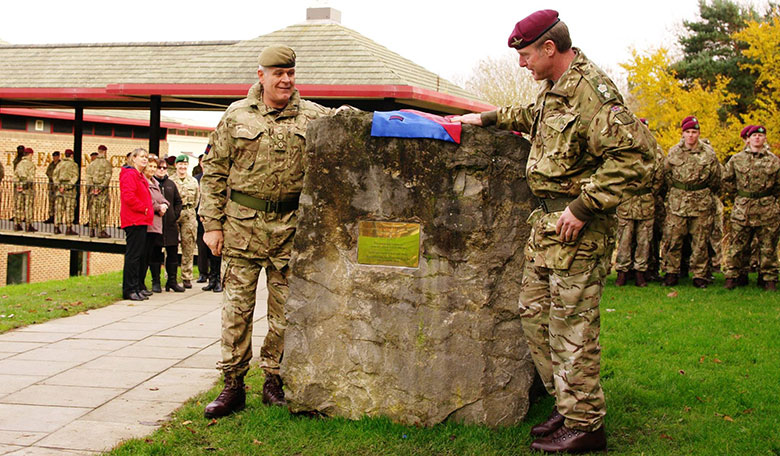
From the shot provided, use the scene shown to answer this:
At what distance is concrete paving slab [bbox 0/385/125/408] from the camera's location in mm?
5082

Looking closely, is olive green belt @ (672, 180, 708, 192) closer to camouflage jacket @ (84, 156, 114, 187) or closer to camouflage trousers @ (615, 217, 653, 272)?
camouflage trousers @ (615, 217, 653, 272)

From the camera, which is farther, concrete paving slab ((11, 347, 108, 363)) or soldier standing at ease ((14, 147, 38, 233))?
soldier standing at ease ((14, 147, 38, 233))

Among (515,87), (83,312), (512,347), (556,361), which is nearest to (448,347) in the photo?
(512,347)

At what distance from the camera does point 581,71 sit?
3840 mm

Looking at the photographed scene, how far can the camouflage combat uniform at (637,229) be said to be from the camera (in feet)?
35.5

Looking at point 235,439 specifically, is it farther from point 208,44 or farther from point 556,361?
point 208,44

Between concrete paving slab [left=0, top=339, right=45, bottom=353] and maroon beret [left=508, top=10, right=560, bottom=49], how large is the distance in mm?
5448

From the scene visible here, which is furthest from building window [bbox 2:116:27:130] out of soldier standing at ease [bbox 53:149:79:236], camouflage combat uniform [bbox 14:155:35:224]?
soldier standing at ease [bbox 53:149:79:236]

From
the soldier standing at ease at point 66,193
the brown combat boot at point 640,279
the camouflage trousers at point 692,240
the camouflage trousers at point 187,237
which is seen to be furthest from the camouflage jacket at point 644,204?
the soldier standing at ease at point 66,193

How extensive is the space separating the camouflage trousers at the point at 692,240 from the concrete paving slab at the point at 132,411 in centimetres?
795

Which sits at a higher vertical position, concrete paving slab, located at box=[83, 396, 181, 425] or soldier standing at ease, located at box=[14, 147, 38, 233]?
soldier standing at ease, located at box=[14, 147, 38, 233]

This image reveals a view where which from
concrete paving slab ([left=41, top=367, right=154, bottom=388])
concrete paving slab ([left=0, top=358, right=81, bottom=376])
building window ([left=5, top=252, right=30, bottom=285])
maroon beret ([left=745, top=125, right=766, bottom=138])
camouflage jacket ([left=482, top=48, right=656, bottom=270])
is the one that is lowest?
building window ([left=5, top=252, right=30, bottom=285])

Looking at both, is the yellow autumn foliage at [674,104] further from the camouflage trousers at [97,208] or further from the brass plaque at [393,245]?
the brass plaque at [393,245]

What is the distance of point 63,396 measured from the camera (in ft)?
17.3
